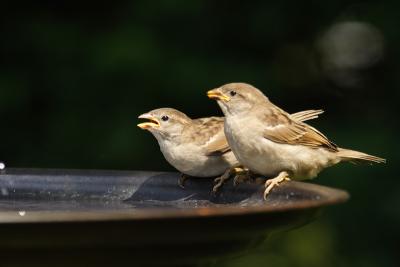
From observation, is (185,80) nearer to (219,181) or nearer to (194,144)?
(194,144)

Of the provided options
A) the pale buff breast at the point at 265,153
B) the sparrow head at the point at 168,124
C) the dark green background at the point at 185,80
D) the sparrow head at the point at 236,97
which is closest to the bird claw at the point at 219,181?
the pale buff breast at the point at 265,153

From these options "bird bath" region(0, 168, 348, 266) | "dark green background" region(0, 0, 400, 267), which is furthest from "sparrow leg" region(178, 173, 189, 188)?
"dark green background" region(0, 0, 400, 267)

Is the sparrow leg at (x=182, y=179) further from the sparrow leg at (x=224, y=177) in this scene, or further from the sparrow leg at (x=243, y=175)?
the sparrow leg at (x=243, y=175)

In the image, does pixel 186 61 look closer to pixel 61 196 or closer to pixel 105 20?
pixel 105 20

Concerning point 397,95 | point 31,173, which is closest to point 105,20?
point 397,95

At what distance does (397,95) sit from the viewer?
25.1 ft

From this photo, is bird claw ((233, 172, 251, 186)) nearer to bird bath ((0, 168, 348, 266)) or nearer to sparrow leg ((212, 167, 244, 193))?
sparrow leg ((212, 167, 244, 193))

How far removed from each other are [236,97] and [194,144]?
31cm

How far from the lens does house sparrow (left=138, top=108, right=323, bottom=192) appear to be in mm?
4598

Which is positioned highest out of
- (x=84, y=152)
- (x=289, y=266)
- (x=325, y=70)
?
(x=325, y=70)

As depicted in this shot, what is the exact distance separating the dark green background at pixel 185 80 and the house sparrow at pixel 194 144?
188 centimetres

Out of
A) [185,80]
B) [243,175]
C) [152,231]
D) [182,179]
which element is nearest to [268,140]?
[243,175]

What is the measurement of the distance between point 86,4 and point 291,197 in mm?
4876

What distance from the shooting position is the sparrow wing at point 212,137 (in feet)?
15.4
